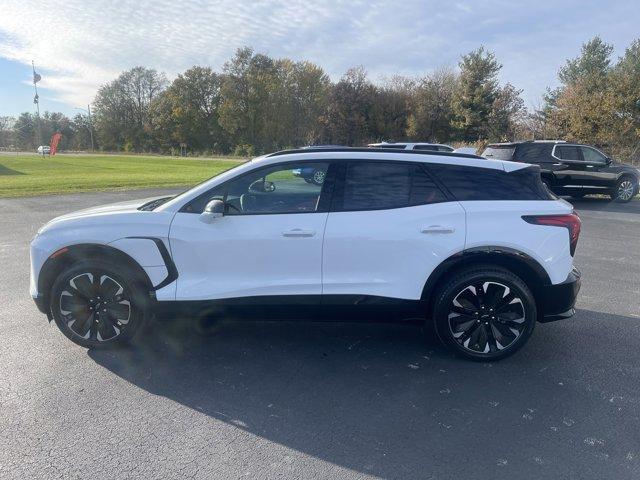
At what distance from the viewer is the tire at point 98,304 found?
385 centimetres

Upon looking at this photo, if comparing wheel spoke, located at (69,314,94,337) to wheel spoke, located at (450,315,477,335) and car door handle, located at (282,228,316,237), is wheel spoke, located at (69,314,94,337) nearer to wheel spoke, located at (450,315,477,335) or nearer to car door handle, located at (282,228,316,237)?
car door handle, located at (282,228,316,237)

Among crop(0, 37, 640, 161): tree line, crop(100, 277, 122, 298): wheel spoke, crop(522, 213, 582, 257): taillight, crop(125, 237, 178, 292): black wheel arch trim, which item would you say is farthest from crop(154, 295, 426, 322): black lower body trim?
→ crop(0, 37, 640, 161): tree line

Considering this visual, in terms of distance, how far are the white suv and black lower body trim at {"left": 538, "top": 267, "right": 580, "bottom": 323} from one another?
1cm

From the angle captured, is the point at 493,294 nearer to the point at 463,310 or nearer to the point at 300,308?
the point at 463,310

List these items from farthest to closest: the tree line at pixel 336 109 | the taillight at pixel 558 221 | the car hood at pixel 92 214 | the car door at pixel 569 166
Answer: the tree line at pixel 336 109, the car door at pixel 569 166, the car hood at pixel 92 214, the taillight at pixel 558 221

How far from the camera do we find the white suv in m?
3.76

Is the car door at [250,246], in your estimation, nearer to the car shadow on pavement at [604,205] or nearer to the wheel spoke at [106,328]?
the wheel spoke at [106,328]

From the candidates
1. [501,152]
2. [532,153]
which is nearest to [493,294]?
[501,152]

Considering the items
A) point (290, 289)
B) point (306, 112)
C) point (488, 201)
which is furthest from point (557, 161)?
point (306, 112)

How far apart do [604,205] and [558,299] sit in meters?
12.6

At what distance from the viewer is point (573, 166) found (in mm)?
14273

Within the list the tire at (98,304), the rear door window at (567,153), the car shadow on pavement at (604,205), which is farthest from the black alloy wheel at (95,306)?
the rear door window at (567,153)

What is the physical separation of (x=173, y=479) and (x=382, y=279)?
2.08 metres

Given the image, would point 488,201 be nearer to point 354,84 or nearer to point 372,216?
point 372,216
